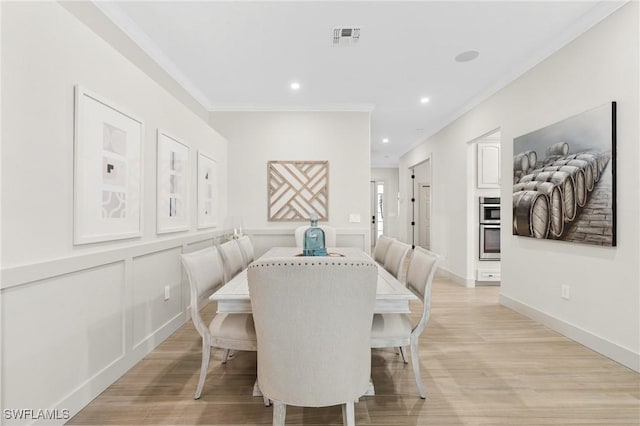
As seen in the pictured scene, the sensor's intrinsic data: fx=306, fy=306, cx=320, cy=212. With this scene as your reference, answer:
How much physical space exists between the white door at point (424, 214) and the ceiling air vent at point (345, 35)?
196 inches

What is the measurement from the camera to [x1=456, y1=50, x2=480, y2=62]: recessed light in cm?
292

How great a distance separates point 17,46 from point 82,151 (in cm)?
52

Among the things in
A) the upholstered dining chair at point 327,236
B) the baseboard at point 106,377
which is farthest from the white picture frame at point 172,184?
the upholstered dining chair at point 327,236

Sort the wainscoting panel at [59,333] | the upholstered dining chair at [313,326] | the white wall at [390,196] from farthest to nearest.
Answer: the white wall at [390,196] → the wainscoting panel at [59,333] → the upholstered dining chair at [313,326]

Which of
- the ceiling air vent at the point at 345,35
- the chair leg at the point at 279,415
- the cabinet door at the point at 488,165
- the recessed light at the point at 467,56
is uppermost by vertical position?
the recessed light at the point at 467,56

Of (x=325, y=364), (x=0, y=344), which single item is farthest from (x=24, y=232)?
(x=325, y=364)

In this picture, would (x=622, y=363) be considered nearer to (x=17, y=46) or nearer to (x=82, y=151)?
(x=82, y=151)

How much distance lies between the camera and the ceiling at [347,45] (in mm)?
2309

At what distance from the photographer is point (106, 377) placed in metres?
1.89

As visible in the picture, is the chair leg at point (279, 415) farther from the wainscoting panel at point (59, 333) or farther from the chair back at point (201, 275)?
the wainscoting panel at point (59, 333)

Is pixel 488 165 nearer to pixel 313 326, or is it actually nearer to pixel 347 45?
pixel 347 45

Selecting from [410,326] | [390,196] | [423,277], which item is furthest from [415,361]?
[390,196]

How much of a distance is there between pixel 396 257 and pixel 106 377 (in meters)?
2.14

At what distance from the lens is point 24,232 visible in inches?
52.9
